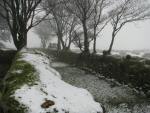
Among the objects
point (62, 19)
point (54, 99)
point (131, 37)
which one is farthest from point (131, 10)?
point (131, 37)

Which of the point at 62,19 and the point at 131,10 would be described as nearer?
the point at 131,10

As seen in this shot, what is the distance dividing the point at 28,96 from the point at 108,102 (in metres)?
5.66

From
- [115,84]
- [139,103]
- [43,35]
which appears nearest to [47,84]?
[139,103]

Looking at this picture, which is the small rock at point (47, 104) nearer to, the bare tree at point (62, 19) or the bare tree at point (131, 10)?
the bare tree at point (62, 19)

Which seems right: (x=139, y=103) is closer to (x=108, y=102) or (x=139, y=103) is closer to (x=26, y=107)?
(x=108, y=102)

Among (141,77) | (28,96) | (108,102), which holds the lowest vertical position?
(108,102)

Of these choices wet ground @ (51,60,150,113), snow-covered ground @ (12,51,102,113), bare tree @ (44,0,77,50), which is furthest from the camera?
bare tree @ (44,0,77,50)

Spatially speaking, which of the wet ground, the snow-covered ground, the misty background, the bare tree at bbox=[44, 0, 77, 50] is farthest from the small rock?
the misty background

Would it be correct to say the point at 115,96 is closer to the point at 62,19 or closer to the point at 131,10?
the point at 131,10

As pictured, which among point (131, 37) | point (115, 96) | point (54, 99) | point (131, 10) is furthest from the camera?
point (131, 37)

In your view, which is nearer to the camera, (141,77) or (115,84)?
(141,77)

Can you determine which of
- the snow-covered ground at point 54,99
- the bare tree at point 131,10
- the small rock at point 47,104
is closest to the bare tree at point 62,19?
the bare tree at point 131,10

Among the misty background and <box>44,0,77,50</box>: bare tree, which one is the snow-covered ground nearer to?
<box>44,0,77,50</box>: bare tree

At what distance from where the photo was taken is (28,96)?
4258 millimetres
